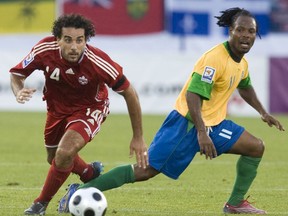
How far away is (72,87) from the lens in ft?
30.4

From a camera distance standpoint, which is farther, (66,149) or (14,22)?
(14,22)

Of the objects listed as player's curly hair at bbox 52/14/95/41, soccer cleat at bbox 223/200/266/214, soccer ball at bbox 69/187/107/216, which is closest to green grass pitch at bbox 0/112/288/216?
soccer cleat at bbox 223/200/266/214

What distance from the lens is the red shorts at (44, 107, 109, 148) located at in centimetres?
912

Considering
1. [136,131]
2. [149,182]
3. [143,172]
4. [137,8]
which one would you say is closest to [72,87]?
[136,131]

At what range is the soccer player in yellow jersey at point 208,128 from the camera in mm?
8953

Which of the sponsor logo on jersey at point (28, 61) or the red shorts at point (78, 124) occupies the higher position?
the sponsor logo on jersey at point (28, 61)

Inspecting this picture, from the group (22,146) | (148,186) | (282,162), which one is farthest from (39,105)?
(148,186)

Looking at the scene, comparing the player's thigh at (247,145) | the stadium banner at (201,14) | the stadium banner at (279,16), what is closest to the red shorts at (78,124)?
the player's thigh at (247,145)

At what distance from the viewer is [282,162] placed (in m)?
14.8

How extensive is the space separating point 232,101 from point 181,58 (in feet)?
5.87

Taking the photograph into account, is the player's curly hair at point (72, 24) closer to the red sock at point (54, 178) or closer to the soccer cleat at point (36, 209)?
the red sock at point (54, 178)

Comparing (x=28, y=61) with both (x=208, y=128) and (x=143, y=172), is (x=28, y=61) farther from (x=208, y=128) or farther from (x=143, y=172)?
(x=208, y=128)

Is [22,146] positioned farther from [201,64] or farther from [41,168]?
[201,64]

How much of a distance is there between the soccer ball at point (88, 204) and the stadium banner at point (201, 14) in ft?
66.3
